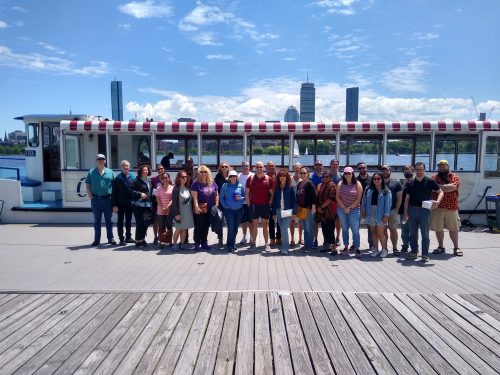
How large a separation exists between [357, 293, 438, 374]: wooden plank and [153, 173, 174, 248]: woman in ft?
15.1

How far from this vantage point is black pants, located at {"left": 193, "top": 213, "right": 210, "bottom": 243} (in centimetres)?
783

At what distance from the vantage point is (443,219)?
7.39 m

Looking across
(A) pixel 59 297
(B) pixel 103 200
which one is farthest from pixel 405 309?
(B) pixel 103 200

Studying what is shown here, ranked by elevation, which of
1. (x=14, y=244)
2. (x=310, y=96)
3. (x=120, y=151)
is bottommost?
(x=14, y=244)

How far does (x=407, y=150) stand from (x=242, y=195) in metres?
6.61

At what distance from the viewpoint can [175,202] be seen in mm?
7727

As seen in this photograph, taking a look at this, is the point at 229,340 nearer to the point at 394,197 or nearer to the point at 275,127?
the point at 394,197

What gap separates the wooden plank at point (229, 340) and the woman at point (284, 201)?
2667mm

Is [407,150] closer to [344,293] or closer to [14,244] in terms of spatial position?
[344,293]

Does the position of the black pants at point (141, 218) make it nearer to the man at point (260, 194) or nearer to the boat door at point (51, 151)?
the man at point (260, 194)

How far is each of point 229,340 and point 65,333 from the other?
1.78 m

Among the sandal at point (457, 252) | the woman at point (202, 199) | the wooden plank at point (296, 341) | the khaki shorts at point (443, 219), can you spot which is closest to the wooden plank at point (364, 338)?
the wooden plank at point (296, 341)

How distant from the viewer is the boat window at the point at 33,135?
1234cm

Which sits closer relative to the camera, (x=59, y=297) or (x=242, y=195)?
(x=59, y=297)
